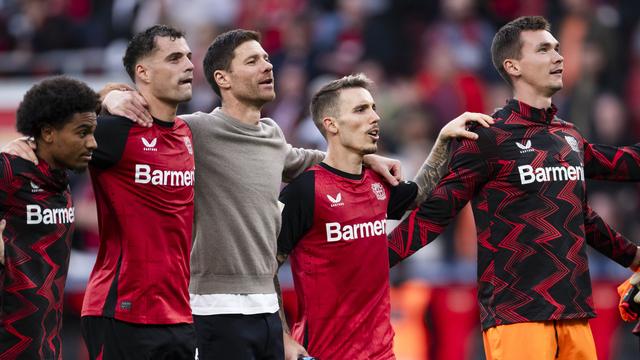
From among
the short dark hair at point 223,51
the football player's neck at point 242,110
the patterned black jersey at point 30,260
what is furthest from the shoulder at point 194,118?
the patterned black jersey at point 30,260

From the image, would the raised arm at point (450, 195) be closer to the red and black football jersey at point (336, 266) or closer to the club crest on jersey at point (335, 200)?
the red and black football jersey at point (336, 266)

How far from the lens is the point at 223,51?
25.0ft

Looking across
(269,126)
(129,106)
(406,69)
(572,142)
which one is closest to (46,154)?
(129,106)

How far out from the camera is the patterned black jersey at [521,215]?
740 cm

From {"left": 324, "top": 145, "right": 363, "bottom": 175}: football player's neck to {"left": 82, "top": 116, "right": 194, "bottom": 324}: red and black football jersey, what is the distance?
41.4 inches

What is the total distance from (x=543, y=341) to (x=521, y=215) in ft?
2.27

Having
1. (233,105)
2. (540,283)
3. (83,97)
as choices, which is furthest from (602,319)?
(83,97)

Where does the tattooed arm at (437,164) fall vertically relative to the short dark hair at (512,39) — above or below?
below

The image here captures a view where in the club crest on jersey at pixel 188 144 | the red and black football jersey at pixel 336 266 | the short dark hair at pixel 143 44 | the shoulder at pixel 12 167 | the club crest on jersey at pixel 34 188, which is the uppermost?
the short dark hair at pixel 143 44

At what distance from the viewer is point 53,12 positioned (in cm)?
1593

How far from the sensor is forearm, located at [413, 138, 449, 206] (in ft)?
25.9

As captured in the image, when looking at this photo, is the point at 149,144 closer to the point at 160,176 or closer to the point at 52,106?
the point at 160,176

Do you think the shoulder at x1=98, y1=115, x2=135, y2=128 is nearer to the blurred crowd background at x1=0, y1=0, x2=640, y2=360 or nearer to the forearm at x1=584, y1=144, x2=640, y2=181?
the forearm at x1=584, y1=144, x2=640, y2=181

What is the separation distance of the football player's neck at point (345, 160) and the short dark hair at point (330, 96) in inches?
6.2
